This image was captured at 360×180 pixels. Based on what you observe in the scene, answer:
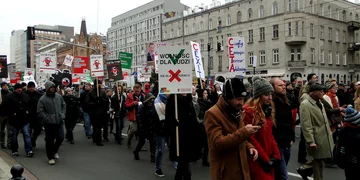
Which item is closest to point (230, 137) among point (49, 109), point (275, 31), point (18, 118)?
point (49, 109)

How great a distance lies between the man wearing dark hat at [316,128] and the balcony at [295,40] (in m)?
42.1

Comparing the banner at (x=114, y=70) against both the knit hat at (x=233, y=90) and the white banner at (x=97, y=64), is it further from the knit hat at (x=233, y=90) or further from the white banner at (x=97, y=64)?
the knit hat at (x=233, y=90)

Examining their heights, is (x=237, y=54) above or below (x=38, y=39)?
below

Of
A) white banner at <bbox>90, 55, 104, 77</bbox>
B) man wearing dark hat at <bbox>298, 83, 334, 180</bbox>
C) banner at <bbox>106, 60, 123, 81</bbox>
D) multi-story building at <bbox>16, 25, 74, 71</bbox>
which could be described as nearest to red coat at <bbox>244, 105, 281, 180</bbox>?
man wearing dark hat at <bbox>298, 83, 334, 180</bbox>

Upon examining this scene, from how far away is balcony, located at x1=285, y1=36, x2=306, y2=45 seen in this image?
45875 millimetres

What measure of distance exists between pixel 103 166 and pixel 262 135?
216 inches

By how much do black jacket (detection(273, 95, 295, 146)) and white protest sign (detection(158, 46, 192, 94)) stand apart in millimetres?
1704

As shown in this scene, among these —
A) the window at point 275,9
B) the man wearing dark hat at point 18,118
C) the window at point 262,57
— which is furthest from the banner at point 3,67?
the window at point 275,9

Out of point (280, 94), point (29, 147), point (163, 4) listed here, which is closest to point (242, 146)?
point (280, 94)

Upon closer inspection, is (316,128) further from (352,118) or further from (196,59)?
(196,59)

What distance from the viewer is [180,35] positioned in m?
68.1

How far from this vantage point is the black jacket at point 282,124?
5.85 metres

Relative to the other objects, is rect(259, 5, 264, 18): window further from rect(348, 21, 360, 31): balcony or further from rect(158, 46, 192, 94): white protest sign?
rect(158, 46, 192, 94): white protest sign

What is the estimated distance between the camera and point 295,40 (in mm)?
45938
